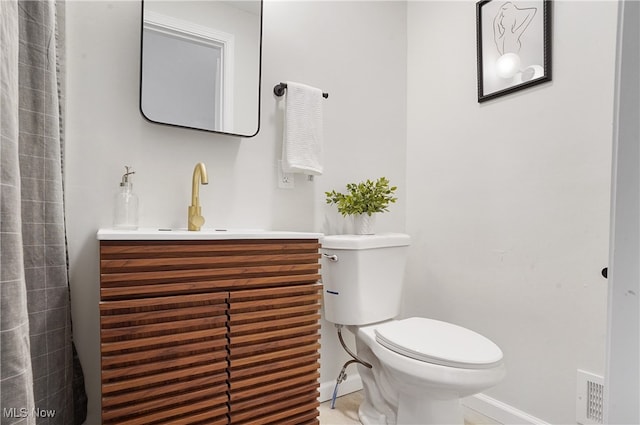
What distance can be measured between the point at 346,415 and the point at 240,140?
132 centimetres

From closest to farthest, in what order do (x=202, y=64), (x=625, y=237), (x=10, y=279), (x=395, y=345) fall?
1. (x=625, y=237)
2. (x=10, y=279)
3. (x=395, y=345)
4. (x=202, y=64)

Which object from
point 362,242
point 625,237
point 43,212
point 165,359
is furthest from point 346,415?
point 625,237

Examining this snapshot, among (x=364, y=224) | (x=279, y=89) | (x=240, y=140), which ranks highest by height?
(x=279, y=89)

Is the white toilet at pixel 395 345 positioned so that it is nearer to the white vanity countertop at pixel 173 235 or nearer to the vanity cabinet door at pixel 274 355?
the vanity cabinet door at pixel 274 355

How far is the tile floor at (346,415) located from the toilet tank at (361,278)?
43 cm

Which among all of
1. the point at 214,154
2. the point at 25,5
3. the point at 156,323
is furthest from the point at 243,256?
the point at 25,5

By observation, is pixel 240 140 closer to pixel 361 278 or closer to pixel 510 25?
pixel 361 278

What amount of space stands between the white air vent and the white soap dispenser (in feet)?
5.67

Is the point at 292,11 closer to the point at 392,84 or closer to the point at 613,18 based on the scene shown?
the point at 392,84

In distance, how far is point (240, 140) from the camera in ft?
5.15

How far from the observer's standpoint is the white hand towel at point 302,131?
5.28 feet

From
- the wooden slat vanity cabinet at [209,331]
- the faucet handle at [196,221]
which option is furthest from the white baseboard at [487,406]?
the faucet handle at [196,221]

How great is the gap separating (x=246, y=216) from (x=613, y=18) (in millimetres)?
1571

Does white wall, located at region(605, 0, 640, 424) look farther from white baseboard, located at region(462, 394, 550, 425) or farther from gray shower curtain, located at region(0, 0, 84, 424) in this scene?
white baseboard, located at region(462, 394, 550, 425)
